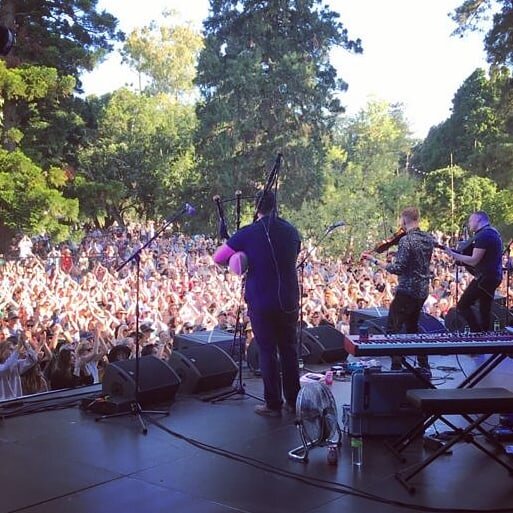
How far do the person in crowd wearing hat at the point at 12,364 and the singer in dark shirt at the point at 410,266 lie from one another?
2923 mm

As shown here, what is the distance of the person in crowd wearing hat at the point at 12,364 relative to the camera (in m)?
5.43

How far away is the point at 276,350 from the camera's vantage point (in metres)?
4.11

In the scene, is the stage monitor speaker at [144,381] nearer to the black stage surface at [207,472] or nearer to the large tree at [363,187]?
the black stage surface at [207,472]

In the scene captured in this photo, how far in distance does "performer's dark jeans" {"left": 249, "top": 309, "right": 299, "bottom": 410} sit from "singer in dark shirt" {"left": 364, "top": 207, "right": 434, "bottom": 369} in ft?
2.64

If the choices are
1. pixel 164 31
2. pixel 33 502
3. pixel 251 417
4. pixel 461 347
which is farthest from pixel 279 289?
pixel 164 31

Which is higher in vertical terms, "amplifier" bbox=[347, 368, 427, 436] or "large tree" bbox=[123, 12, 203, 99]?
"large tree" bbox=[123, 12, 203, 99]

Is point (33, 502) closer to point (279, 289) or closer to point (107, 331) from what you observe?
point (279, 289)

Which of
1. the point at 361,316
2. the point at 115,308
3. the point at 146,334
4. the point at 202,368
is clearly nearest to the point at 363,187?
the point at 115,308

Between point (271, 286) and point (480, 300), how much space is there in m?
2.38

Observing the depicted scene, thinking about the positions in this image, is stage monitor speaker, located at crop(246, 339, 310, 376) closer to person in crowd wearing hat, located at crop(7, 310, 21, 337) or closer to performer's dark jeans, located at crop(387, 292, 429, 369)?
performer's dark jeans, located at crop(387, 292, 429, 369)

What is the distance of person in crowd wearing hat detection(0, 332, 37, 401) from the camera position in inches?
214

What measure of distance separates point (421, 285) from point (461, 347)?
107cm

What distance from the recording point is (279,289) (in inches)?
157

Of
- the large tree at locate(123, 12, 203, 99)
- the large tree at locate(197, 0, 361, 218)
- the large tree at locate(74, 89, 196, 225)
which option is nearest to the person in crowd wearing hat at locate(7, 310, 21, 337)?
the large tree at locate(197, 0, 361, 218)
